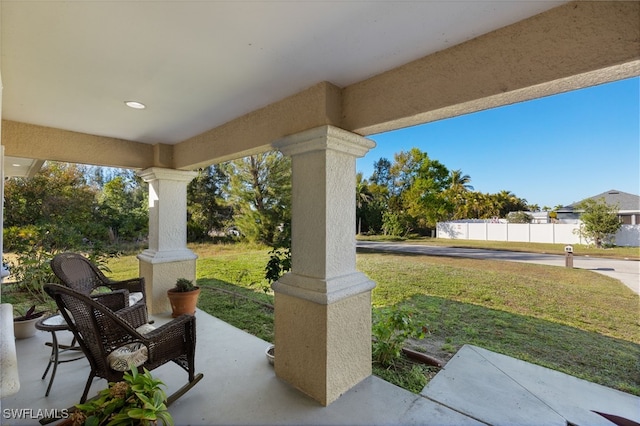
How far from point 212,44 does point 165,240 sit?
130 inches

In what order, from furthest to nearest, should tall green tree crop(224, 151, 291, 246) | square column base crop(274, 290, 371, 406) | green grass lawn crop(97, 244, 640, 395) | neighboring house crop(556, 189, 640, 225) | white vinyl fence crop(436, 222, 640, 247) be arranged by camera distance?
tall green tree crop(224, 151, 291, 246), neighboring house crop(556, 189, 640, 225), white vinyl fence crop(436, 222, 640, 247), green grass lawn crop(97, 244, 640, 395), square column base crop(274, 290, 371, 406)

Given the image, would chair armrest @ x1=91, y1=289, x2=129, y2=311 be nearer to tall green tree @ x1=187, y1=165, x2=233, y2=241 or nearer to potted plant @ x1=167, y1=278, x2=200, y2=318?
potted plant @ x1=167, y1=278, x2=200, y2=318

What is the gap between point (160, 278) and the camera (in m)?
4.01

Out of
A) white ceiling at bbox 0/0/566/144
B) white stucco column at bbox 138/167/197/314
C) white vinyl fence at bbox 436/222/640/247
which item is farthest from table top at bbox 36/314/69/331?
white vinyl fence at bbox 436/222/640/247

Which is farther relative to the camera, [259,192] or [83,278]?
[259,192]

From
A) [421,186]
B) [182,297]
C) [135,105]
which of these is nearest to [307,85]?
[135,105]

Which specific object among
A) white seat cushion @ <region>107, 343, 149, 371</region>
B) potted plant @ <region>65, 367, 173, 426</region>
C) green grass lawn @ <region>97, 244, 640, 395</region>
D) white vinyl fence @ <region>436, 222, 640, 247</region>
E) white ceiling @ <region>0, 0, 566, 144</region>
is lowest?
green grass lawn @ <region>97, 244, 640, 395</region>

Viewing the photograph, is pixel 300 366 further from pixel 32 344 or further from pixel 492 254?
pixel 492 254

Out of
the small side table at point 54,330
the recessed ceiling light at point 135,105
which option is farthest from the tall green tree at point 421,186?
the small side table at point 54,330

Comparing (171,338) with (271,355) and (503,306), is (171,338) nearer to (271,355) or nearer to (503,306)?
(271,355)

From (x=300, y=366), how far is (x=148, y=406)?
1345 mm

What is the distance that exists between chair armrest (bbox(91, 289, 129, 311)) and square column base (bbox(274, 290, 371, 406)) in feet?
5.44

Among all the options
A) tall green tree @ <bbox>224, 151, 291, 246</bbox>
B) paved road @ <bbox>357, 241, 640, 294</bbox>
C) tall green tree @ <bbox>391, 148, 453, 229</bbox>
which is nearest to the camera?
paved road @ <bbox>357, 241, 640, 294</bbox>

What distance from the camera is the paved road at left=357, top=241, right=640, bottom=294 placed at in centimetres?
603
